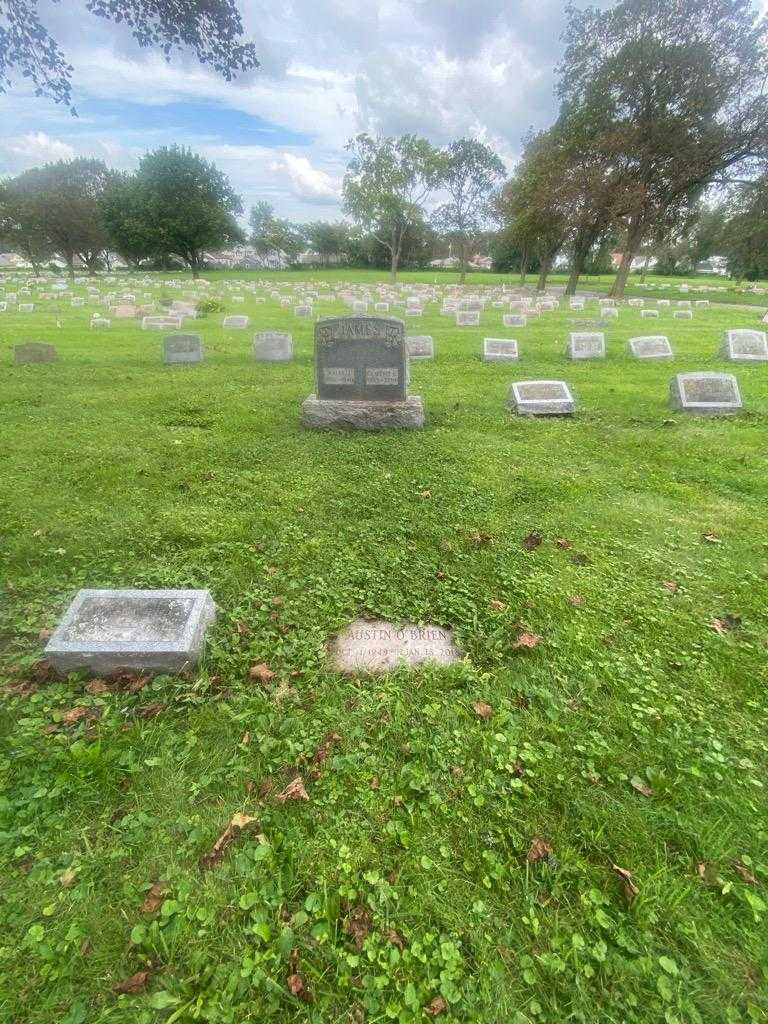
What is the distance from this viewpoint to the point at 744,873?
83.9 inches

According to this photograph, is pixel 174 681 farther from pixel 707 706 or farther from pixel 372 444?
pixel 372 444

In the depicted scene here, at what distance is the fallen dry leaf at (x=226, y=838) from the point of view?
7.13 feet

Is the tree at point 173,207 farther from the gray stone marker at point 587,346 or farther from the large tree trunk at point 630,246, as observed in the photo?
the gray stone marker at point 587,346

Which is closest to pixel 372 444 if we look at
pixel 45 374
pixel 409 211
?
pixel 45 374

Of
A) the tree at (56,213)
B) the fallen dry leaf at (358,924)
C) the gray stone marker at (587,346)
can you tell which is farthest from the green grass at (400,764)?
the tree at (56,213)

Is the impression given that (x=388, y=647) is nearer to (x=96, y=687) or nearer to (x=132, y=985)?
(x=96, y=687)

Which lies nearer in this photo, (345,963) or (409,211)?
(345,963)

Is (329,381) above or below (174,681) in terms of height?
above

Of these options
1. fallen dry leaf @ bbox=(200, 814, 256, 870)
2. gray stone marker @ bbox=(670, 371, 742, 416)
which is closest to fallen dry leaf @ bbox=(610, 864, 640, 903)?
fallen dry leaf @ bbox=(200, 814, 256, 870)

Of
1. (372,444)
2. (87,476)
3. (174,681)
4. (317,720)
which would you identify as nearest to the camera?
(317,720)

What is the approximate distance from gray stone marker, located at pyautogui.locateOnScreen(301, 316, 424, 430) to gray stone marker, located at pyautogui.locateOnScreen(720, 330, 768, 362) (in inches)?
380

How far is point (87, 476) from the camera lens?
5.96 m

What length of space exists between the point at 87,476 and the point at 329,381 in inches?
142

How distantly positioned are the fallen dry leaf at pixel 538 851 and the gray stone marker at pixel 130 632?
2151 mm
